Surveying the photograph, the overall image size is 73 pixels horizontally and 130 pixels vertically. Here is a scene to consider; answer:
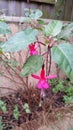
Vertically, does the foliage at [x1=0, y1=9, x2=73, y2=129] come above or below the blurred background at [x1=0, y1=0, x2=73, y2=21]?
below

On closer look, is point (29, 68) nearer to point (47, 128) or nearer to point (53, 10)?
point (47, 128)

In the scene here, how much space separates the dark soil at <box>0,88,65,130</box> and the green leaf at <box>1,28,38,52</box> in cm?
62

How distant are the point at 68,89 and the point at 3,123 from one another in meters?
0.50

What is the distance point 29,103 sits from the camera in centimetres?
152

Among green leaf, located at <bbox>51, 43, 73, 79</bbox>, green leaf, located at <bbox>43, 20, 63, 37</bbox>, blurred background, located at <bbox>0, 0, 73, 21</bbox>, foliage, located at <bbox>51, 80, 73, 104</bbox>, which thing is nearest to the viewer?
green leaf, located at <bbox>51, 43, 73, 79</bbox>

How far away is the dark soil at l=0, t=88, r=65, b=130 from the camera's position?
1.45 m

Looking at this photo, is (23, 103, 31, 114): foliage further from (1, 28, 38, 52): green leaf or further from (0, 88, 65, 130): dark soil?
(1, 28, 38, 52): green leaf

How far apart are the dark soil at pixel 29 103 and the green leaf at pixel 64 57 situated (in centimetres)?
61

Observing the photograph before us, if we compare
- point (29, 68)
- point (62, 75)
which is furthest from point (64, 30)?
point (62, 75)

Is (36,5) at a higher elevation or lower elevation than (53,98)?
higher

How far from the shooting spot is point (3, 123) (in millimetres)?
1439

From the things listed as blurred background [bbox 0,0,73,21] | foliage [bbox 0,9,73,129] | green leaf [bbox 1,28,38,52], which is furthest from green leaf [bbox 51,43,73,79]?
blurred background [bbox 0,0,73,21]

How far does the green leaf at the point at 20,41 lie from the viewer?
34.4 inches

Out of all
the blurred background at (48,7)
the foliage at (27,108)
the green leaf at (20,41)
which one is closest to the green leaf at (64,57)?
the green leaf at (20,41)
